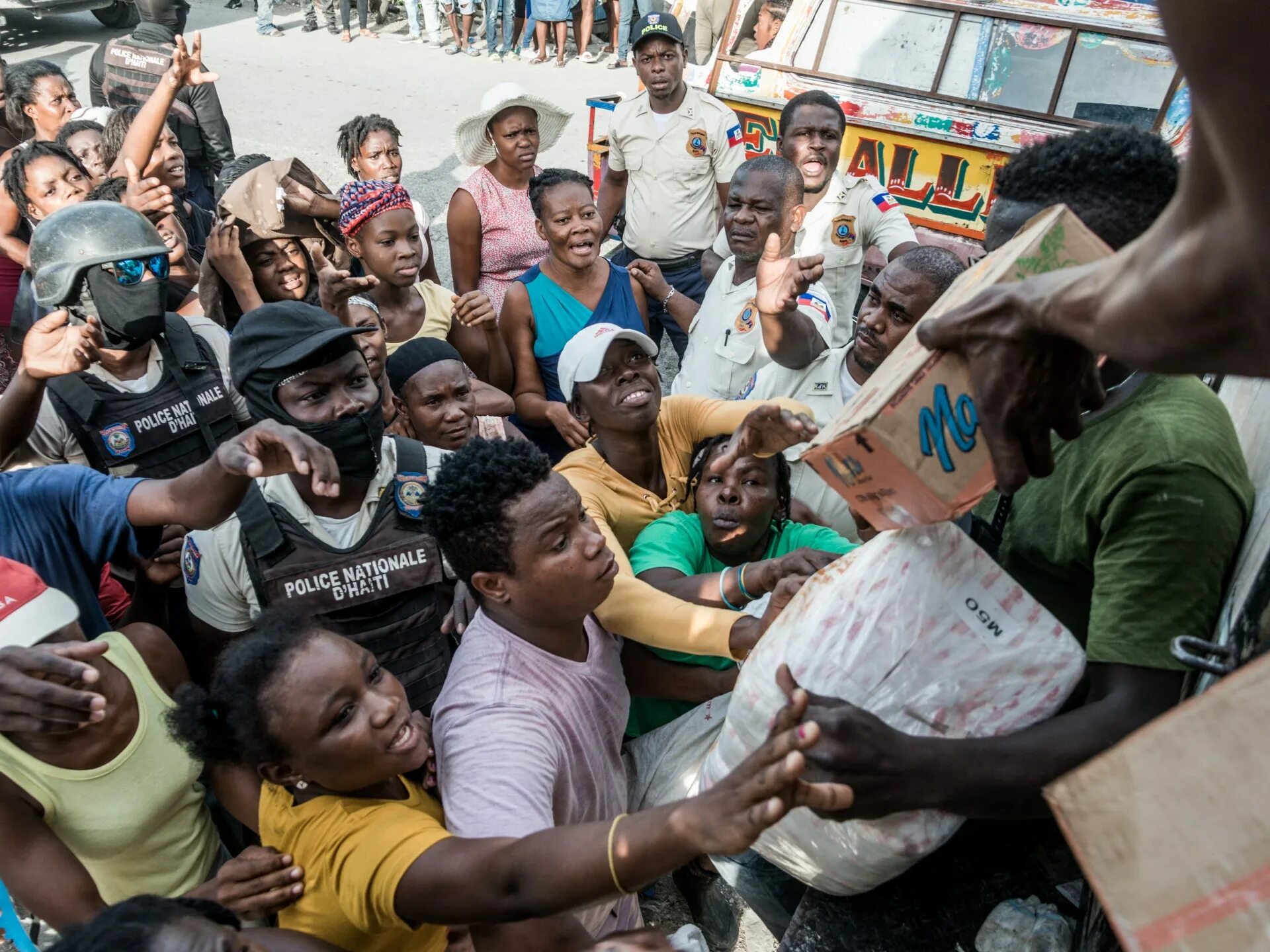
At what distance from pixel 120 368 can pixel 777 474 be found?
7.16ft

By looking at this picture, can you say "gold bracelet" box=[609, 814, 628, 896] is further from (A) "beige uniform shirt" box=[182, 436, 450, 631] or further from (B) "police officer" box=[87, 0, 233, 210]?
(B) "police officer" box=[87, 0, 233, 210]

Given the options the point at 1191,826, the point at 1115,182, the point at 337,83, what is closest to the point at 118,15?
the point at 337,83

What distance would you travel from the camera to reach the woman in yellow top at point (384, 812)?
138 cm

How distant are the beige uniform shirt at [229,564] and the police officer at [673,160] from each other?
3.17 meters

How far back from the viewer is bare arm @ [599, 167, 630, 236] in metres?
5.73

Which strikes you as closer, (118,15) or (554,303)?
(554,303)

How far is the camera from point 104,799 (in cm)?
207

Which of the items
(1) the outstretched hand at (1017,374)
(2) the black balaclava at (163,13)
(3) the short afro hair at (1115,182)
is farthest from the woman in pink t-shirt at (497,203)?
(2) the black balaclava at (163,13)

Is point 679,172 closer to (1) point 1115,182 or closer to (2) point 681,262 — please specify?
(2) point 681,262

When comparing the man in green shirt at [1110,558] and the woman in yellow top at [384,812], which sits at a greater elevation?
the man in green shirt at [1110,558]

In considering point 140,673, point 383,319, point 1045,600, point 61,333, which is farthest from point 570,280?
point 1045,600

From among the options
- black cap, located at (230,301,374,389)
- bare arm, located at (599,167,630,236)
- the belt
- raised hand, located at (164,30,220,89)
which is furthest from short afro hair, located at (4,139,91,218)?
the belt

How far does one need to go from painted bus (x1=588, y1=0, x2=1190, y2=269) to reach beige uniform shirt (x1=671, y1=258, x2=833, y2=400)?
94.3 inches

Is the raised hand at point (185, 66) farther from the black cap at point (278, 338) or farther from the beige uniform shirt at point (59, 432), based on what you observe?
the black cap at point (278, 338)
